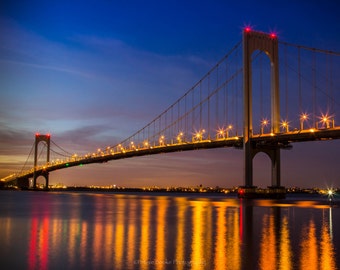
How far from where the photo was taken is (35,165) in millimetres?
104188

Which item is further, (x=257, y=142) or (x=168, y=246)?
(x=257, y=142)

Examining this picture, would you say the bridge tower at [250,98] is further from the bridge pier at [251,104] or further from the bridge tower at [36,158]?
the bridge tower at [36,158]

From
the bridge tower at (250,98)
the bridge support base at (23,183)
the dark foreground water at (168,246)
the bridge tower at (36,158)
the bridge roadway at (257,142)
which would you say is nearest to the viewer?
the dark foreground water at (168,246)

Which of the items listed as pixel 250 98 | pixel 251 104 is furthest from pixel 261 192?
pixel 250 98

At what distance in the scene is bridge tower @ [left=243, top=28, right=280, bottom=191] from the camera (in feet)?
159

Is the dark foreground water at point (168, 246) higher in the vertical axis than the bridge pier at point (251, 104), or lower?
lower

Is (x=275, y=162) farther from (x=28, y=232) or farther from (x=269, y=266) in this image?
(x=269, y=266)

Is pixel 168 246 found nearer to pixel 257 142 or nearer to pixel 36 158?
pixel 257 142

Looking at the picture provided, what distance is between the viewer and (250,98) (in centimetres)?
4922

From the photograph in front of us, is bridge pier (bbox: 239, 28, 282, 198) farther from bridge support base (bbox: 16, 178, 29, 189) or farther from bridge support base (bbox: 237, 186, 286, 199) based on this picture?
bridge support base (bbox: 16, 178, 29, 189)

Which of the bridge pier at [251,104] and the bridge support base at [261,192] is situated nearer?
the bridge pier at [251,104]

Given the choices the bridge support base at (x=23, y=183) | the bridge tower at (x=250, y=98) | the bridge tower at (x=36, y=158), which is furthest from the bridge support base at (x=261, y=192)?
the bridge support base at (x=23, y=183)

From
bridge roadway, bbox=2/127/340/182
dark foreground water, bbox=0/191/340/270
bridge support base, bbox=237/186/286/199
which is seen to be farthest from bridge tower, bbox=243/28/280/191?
dark foreground water, bbox=0/191/340/270

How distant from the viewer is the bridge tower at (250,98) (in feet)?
159
